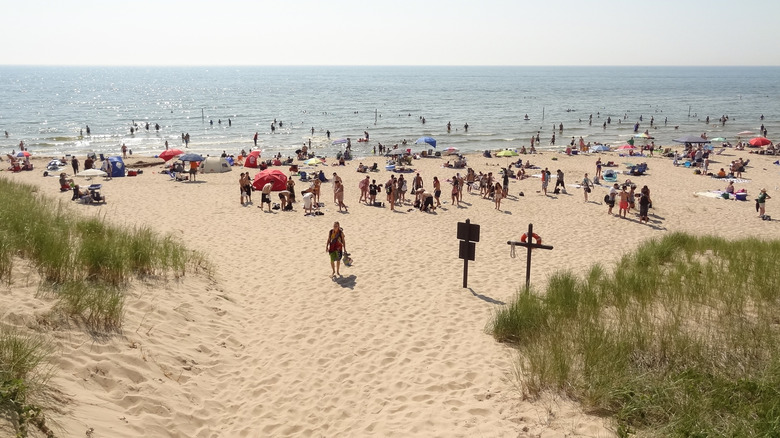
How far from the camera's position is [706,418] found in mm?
4684

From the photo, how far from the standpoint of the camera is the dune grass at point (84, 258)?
683 centimetres

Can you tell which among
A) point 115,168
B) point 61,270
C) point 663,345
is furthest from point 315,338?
point 115,168

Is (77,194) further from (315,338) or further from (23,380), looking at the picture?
(23,380)

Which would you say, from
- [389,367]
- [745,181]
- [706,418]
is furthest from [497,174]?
[706,418]

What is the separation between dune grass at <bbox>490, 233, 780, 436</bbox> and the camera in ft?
16.1

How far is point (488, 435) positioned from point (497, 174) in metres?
25.5

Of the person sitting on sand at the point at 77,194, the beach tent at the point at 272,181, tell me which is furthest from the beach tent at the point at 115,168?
the beach tent at the point at 272,181

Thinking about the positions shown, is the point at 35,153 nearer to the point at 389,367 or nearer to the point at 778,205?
the point at 389,367

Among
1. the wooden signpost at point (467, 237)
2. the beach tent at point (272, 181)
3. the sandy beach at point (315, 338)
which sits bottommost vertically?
the sandy beach at point (315, 338)

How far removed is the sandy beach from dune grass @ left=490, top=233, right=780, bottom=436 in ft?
1.22

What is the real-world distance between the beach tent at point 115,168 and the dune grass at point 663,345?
974 inches

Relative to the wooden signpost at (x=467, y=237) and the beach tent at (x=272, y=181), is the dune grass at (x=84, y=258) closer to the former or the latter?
the wooden signpost at (x=467, y=237)

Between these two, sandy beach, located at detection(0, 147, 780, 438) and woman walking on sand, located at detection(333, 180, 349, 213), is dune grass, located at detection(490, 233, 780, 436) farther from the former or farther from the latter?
woman walking on sand, located at detection(333, 180, 349, 213)

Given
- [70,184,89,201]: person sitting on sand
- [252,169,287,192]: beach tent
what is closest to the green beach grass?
[70,184,89,201]: person sitting on sand
